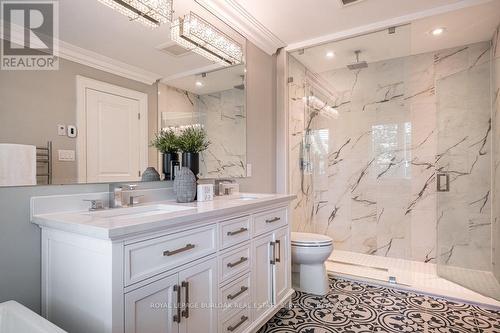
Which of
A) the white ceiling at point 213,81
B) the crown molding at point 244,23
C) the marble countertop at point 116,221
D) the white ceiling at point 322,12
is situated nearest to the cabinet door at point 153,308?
the marble countertop at point 116,221


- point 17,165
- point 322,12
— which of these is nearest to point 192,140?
point 17,165

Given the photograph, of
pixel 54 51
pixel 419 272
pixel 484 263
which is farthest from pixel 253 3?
pixel 484 263

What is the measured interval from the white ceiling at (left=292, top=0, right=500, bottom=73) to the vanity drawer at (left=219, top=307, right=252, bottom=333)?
8.24 feet

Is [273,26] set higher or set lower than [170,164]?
higher

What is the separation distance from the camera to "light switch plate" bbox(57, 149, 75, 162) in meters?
1.25

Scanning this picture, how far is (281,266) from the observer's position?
197 cm

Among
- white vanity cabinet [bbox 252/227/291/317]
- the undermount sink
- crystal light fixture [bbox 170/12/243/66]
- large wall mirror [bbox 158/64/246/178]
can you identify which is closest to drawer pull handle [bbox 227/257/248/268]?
white vanity cabinet [bbox 252/227/291/317]

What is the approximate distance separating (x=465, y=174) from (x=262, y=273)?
7.88 ft

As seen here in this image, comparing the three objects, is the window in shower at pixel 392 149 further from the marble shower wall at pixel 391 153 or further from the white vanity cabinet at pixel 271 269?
the white vanity cabinet at pixel 271 269

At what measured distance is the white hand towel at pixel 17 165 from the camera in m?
1.08

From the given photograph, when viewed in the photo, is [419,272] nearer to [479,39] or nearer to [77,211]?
[479,39]

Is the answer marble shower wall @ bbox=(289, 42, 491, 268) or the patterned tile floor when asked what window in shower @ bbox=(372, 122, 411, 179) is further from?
the patterned tile floor

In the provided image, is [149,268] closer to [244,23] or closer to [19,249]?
[19,249]

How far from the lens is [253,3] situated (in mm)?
2150
